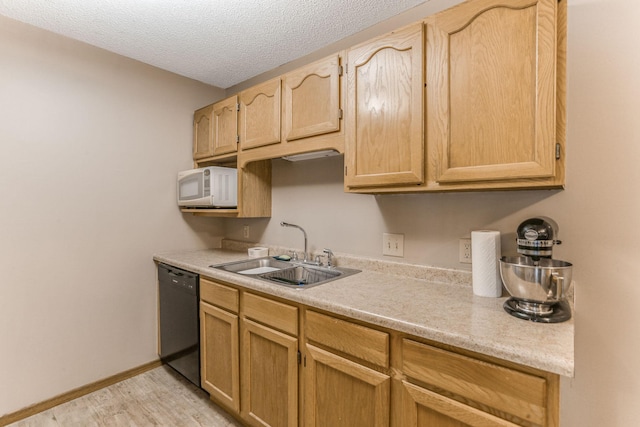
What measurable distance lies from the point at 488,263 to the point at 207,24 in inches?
79.0

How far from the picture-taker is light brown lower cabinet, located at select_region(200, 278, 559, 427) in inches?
34.4

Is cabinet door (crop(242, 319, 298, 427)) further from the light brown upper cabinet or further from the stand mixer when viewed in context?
the light brown upper cabinet

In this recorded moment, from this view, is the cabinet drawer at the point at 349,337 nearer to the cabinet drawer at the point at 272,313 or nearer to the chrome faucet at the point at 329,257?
the cabinet drawer at the point at 272,313

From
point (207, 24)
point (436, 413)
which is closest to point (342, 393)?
point (436, 413)

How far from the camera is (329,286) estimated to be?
58.2 inches

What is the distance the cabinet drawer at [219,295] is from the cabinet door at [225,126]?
998mm

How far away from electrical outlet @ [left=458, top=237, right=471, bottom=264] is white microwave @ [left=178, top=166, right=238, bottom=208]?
1.60 meters

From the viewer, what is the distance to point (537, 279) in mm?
979

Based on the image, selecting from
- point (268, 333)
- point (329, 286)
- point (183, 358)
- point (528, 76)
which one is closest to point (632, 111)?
point (528, 76)

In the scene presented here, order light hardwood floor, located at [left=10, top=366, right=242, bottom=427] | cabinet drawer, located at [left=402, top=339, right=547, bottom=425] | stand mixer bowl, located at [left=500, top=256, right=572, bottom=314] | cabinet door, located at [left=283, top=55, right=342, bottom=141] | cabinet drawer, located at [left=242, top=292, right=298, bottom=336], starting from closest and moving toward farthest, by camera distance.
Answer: cabinet drawer, located at [left=402, top=339, right=547, bottom=425] → stand mixer bowl, located at [left=500, top=256, right=572, bottom=314] → cabinet drawer, located at [left=242, top=292, right=298, bottom=336] → cabinet door, located at [left=283, top=55, right=342, bottom=141] → light hardwood floor, located at [left=10, top=366, right=242, bottom=427]

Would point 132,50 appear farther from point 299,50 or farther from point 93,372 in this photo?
point 93,372

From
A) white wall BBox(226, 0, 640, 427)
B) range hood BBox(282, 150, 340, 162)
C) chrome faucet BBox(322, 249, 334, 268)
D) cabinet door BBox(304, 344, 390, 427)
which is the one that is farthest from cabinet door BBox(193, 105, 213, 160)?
white wall BBox(226, 0, 640, 427)

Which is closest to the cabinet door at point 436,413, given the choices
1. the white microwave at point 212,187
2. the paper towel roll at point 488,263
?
the paper towel roll at point 488,263

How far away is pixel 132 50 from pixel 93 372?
7.48 ft
